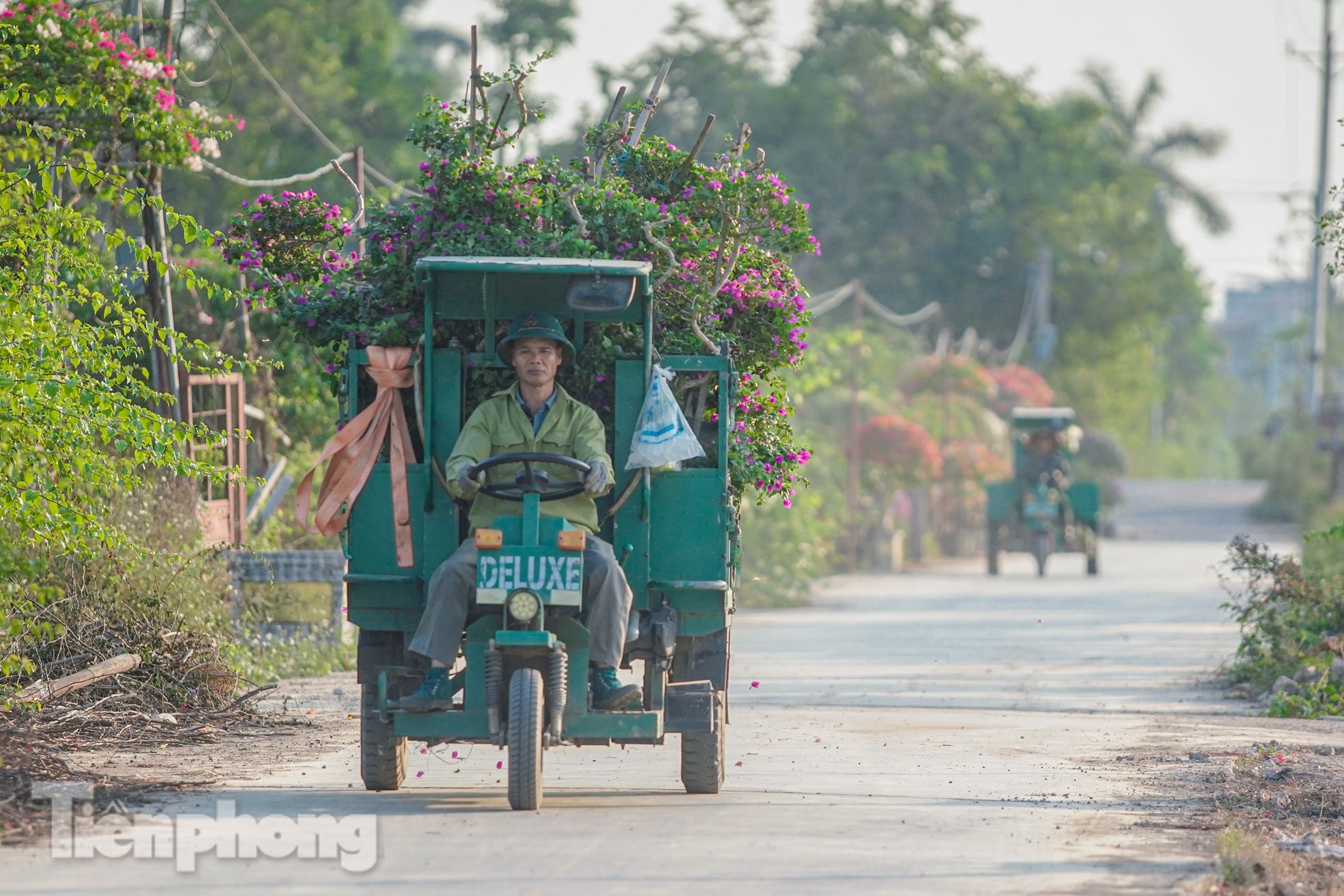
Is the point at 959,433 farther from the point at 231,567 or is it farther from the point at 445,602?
the point at 445,602

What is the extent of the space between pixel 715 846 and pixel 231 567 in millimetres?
8306

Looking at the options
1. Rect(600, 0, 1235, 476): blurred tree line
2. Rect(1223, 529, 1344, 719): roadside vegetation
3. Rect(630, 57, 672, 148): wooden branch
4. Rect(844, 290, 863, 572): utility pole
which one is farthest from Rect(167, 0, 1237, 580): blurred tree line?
Rect(630, 57, 672, 148): wooden branch

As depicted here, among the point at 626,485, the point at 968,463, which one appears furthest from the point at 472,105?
the point at 968,463

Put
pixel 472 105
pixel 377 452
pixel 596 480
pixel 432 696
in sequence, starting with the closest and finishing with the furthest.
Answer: pixel 432 696
pixel 596 480
pixel 377 452
pixel 472 105

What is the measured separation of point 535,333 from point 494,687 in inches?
65.4

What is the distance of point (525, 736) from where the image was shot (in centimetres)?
838

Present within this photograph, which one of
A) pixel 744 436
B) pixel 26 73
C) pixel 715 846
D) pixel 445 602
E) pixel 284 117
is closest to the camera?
pixel 715 846

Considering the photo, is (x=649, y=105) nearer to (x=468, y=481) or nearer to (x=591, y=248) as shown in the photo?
(x=591, y=248)

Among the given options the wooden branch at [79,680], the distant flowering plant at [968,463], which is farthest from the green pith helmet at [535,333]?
the distant flowering plant at [968,463]

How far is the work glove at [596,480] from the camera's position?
882 cm

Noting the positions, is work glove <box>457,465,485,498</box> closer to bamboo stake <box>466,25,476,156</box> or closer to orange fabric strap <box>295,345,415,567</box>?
orange fabric strap <box>295,345,415,567</box>

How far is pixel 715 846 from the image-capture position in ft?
26.0

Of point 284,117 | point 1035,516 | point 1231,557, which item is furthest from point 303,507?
point 284,117

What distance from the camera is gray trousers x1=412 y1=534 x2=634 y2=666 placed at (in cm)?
872
